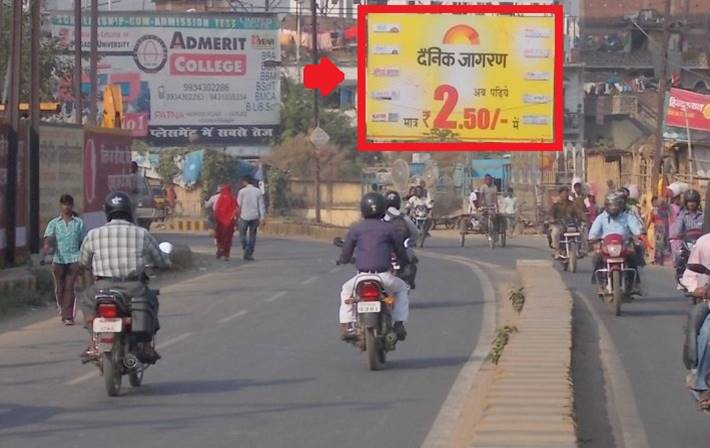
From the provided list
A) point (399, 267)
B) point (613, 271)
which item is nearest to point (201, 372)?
point (399, 267)

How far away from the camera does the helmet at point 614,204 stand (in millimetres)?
19547

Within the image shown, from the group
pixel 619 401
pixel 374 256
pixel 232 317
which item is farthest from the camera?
pixel 232 317

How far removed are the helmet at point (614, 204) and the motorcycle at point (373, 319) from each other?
6.90 meters

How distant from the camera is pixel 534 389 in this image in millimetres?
10148

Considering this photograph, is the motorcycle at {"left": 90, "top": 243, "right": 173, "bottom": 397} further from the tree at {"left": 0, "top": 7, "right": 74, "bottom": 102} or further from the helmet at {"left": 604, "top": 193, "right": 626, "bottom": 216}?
the tree at {"left": 0, "top": 7, "right": 74, "bottom": 102}

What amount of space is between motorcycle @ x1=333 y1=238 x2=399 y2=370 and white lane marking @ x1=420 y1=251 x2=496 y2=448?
725 millimetres

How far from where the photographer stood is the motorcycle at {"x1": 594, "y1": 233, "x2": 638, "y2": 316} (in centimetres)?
1883

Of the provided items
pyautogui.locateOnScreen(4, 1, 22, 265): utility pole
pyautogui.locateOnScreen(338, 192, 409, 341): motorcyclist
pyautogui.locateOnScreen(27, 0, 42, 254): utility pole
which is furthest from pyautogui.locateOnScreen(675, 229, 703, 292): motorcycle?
pyautogui.locateOnScreen(27, 0, 42, 254): utility pole

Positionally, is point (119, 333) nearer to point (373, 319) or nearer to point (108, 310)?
point (108, 310)

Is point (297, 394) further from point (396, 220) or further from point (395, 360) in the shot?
point (396, 220)

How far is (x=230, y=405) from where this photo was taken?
11211 millimetres

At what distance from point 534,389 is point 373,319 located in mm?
3034

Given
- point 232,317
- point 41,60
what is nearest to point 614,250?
point 232,317

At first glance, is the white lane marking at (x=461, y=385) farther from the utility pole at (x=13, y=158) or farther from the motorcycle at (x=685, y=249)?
the utility pole at (x=13, y=158)
